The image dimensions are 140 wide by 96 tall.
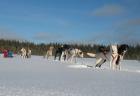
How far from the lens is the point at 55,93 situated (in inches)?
257

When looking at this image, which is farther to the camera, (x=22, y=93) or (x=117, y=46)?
(x=117, y=46)

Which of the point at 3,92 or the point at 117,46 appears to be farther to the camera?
the point at 117,46

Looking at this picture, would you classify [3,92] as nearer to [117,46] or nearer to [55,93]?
[55,93]

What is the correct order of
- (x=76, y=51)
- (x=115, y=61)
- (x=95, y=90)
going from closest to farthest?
(x=95, y=90) → (x=115, y=61) → (x=76, y=51)

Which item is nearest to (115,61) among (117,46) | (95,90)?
(117,46)

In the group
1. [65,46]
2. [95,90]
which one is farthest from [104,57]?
[95,90]

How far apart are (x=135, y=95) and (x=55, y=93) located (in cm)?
145

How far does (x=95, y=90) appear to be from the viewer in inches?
288

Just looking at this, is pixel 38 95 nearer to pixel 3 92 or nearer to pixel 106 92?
pixel 3 92

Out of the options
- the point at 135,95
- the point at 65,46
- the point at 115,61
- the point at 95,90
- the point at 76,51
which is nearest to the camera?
the point at 135,95

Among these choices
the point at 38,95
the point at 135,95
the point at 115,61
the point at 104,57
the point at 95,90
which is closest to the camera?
the point at 38,95

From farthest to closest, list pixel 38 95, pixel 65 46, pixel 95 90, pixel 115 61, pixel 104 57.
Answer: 1. pixel 65 46
2. pixel 104 57
3. pixel 115 61
4. pixel 95 90
5. pixel 38 95

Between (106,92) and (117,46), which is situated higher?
(117,46)

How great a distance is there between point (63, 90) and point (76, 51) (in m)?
19.6
